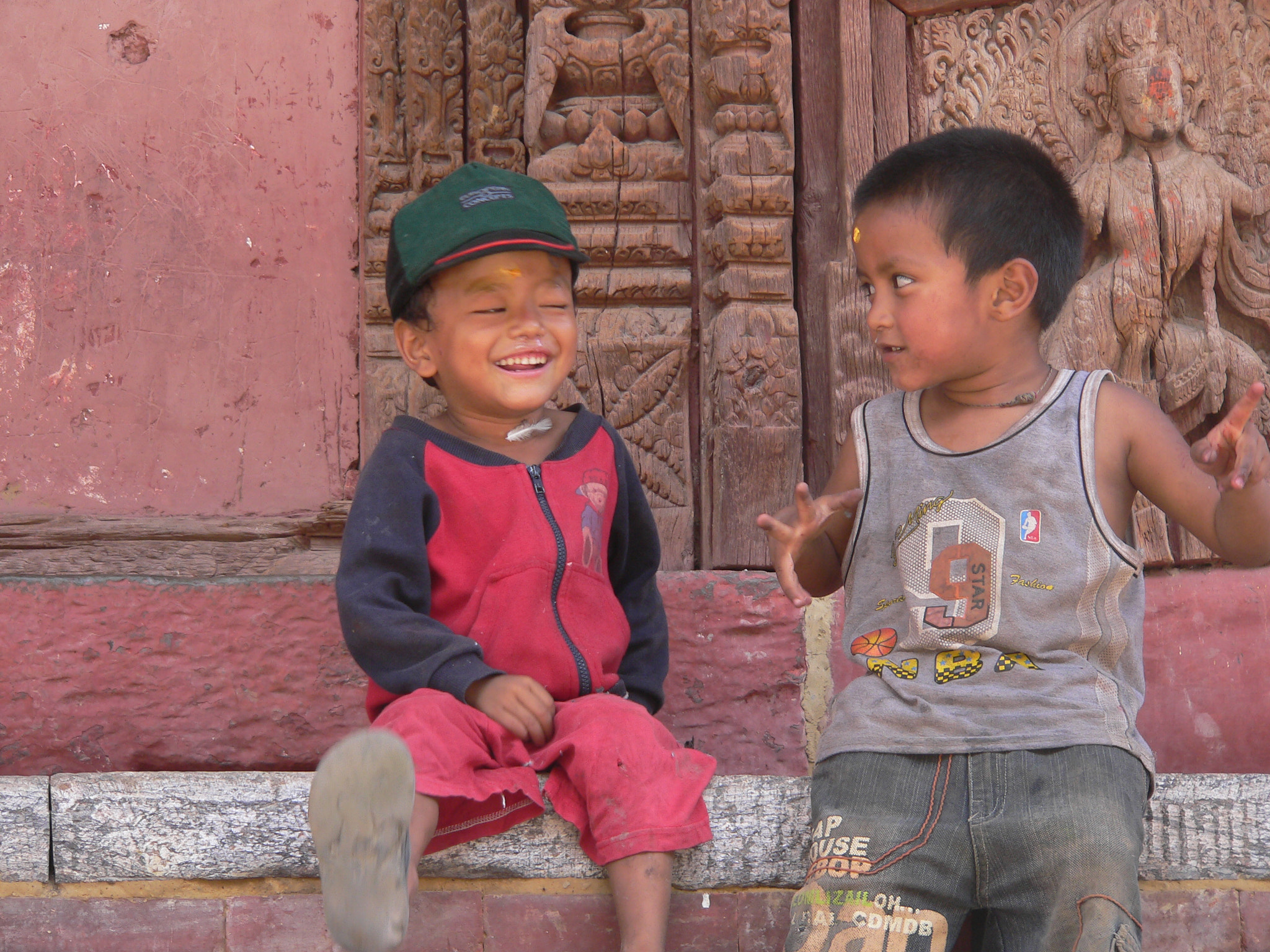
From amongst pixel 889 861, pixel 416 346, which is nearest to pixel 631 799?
pixel 889 861

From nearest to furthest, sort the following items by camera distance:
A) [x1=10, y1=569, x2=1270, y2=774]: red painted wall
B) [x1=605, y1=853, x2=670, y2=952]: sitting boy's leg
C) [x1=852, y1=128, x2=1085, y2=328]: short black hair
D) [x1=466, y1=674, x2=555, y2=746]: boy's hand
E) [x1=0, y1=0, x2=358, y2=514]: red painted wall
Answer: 1. [x1=605, y1=853, x2=670, y2=952]: sitting boy's leg
2. [x1=466, y1=674, x2=555, y2=746]: boy's hand
3. [x1=852, y1=128, x2=1085, y2=328]: short black hair
4. [x1=10, y1=569, x2=1270, y2=774]: red painted wall
5. [x1=0, y1=0, x2=358, y2=514]: red painted wall

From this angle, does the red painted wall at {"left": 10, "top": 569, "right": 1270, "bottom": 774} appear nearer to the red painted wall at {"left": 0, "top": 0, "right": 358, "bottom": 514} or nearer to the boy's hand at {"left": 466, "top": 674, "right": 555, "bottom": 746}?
the red painted wall at {"left": 0, "top": 0, "right": 358, "bottom": 514}

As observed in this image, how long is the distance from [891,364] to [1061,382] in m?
0.26

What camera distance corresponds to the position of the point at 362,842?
1.39m

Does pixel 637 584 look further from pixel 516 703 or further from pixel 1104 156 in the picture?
pixel 1104 156

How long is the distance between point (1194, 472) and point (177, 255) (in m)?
2.32

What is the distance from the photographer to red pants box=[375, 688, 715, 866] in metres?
1.67

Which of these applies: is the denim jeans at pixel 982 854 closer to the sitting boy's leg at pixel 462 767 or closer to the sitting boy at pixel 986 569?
the sitting boy at pixel 986 569

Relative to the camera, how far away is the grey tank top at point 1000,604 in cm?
169

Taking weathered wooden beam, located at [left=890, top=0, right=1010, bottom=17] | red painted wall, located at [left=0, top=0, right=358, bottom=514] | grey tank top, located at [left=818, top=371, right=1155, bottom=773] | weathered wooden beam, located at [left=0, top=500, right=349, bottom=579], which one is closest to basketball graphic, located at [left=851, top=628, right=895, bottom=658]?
grey tank top, located at [left=818, top=371, right=1155, bottom=773]

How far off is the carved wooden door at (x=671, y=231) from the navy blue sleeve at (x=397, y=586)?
0.91 m

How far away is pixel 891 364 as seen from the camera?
6.20 feet

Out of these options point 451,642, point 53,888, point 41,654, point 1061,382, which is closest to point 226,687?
point 41,654

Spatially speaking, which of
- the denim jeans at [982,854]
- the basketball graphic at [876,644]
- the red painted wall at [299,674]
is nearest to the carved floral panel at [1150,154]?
the red painted wall at [299,674]
